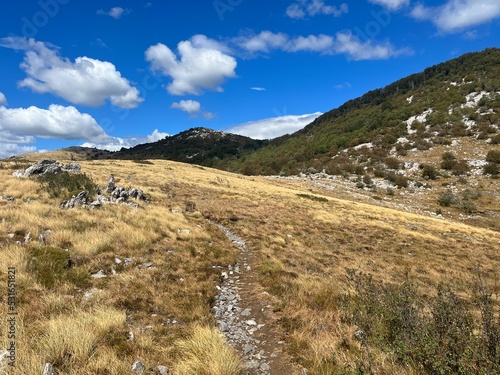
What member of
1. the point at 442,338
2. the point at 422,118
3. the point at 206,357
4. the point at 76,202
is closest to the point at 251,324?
the point at 206,357

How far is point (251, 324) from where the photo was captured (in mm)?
7023

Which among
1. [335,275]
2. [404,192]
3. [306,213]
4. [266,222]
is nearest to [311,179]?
[404,192]

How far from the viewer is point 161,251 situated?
1106 cm

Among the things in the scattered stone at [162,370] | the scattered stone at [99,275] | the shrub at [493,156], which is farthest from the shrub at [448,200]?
the scattered stone at [162,370]

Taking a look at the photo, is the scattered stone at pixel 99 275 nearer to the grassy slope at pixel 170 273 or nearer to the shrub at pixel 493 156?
the grassy slope at pixel 170 273

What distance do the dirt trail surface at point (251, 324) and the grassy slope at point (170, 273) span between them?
0.98 ft

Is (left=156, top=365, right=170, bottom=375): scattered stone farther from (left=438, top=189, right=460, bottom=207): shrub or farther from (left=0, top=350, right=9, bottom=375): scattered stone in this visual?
(left=438, top=189, right=460, bottom=207): shrub

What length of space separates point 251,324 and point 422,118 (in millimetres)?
88257

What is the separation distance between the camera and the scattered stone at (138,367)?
15.5 ft

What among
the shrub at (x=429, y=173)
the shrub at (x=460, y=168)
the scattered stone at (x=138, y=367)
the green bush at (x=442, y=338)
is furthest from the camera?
the shrub at (x=429, y=173)

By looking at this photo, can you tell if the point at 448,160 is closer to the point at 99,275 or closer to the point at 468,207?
the point at 468,207

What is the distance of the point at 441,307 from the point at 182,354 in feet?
15.4

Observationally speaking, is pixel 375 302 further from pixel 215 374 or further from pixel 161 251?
pixel 161 251

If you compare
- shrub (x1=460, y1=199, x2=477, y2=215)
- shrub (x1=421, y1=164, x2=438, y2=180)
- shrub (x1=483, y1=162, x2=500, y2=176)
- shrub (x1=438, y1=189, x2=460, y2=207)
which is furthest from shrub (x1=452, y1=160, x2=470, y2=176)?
→ shrub (x1=460, y1=199, x2=477, y2=215)
